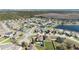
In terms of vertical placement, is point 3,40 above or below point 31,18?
below

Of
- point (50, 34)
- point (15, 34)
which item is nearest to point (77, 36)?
point (50, 34)

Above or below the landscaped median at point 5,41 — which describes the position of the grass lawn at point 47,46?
below

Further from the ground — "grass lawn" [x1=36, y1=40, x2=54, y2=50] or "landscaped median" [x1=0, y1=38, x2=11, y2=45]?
"landscaped median" [x1=0, y1=38, x2=11, y2=45]
